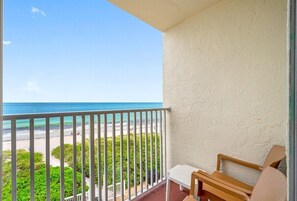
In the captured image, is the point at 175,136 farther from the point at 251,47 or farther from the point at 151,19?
the point at 151,19

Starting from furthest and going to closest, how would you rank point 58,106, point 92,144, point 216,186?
1. point 58,106
2. point 92,144
3. point 216,186

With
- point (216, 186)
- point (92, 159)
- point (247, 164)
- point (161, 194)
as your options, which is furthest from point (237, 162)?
point (92, 159)

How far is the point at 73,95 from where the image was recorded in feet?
44.1

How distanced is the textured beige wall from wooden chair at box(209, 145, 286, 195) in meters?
0.09

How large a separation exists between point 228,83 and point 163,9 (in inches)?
45.3

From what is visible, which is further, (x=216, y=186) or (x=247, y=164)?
(x=247, y=164)

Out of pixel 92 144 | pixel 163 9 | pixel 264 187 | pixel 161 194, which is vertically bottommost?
pixel 161 194

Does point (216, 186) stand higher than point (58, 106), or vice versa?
point (58, 106)

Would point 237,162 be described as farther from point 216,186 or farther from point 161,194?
point 161,194

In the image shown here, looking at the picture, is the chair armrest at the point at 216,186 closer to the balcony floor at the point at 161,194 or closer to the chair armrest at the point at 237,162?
the chair armrest at the point at 237,162

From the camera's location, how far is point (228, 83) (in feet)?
6.49

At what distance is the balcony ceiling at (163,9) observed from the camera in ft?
6.59

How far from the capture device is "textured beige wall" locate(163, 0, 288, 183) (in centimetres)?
168

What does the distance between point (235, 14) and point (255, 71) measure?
665 mm
